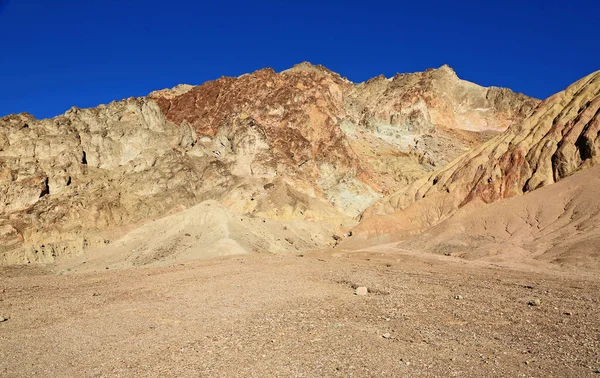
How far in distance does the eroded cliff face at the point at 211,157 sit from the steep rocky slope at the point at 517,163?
13.7 meters

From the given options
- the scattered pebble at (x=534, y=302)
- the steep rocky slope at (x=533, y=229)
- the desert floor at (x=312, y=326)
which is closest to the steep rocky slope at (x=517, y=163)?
the steep rocky slope at (x=533, y=229)

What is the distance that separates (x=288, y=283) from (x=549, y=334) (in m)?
11.2

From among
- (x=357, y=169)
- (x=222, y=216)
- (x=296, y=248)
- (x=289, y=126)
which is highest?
(x=289, y=126)

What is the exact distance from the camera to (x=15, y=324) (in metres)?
14.4

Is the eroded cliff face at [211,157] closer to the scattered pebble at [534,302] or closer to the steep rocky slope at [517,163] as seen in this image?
the steep rocky slope at [517,163]

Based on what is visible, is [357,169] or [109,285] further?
[357,169]

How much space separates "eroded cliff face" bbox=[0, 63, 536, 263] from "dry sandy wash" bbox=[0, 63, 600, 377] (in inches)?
14.1

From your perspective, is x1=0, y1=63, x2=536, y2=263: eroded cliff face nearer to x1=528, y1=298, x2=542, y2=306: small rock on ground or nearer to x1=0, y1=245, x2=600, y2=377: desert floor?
x1=0, y1=245, x2=600, y2=377: desert floor

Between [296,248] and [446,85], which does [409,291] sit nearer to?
[296,248]

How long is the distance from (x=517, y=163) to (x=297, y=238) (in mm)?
23028

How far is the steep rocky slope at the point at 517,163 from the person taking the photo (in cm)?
3947

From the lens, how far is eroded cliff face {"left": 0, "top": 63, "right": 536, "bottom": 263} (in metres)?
59.4

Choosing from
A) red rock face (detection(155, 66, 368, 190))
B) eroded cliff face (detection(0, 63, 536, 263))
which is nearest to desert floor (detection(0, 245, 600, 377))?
eroded cliff face (detection(0, 63, 536, 263))

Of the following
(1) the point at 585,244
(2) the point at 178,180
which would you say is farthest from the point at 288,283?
(2) the point at 178,180
